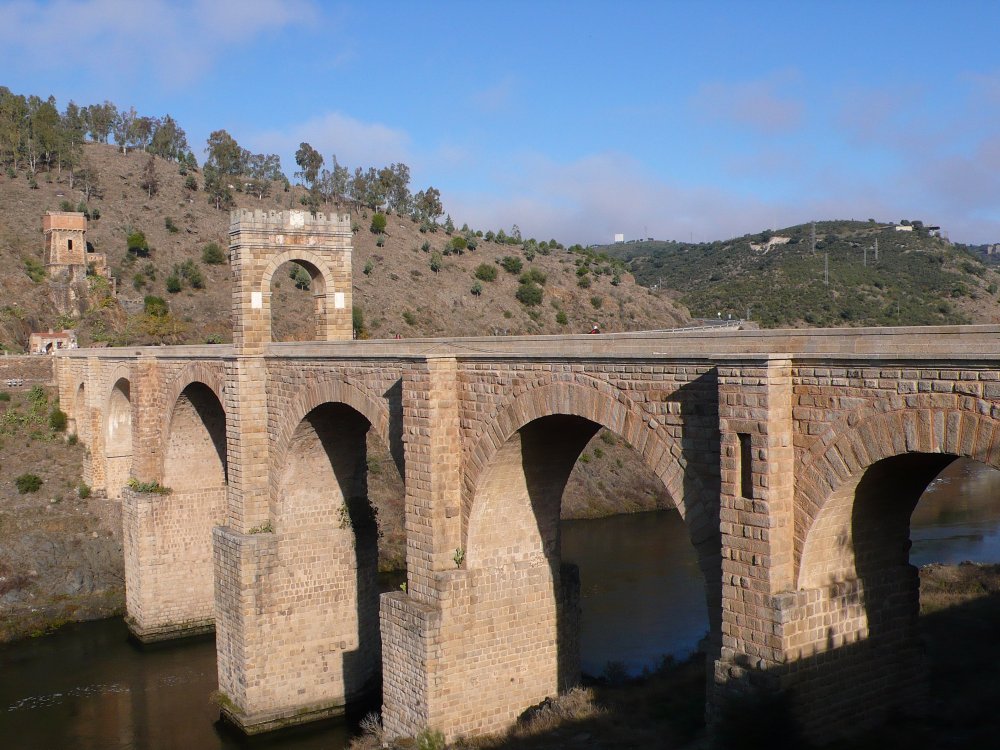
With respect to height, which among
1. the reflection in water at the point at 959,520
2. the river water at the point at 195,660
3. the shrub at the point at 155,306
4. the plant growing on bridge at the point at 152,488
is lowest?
the river water at the point at 195,660

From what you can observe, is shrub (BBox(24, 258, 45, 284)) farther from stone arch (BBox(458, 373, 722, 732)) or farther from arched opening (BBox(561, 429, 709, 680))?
stone arch (BBox(458, 373, 722, 732))

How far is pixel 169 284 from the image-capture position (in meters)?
45.5

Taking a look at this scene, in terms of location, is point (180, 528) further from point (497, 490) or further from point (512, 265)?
point (512, 265)

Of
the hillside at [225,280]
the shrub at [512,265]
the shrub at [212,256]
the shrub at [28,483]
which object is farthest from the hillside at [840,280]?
the shrub at [28,483]

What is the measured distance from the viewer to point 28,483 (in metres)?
25.5

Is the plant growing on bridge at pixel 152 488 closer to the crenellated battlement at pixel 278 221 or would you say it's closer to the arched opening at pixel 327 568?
the arched opening at pixel 327 568

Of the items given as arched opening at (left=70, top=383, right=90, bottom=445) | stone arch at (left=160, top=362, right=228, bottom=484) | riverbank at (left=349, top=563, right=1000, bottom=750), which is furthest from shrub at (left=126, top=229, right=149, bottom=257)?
riverbank at (left=349, top=563, right=1000, bottom=750)

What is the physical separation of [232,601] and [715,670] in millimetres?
10765

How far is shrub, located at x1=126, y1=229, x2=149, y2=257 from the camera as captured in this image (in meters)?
48.2

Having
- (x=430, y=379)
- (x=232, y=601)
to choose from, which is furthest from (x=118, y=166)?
(x=430, y=379)

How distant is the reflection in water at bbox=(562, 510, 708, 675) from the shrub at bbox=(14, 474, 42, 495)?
15187 mm

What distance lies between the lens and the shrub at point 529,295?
52.6m

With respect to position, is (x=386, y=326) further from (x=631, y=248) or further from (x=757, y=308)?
(x=631, y=248)

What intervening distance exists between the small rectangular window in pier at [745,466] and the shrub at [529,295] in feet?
146
